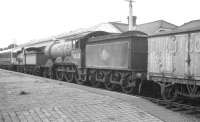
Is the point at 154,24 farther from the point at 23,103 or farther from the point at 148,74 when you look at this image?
the point at 23,103

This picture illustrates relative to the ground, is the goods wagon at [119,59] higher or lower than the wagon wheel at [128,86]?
higher

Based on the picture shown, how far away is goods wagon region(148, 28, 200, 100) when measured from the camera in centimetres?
732

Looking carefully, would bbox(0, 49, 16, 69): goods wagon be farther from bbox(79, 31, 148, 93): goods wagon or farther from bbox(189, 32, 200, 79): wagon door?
bbox(189, 32, 200, 79): wagon door

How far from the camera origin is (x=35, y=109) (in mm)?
5746

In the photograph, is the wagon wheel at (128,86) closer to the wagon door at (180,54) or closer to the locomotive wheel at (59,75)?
the wagon door at (180,54)

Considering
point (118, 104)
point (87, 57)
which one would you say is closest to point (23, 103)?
point (118, 104)

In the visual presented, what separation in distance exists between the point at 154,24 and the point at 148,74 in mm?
27925

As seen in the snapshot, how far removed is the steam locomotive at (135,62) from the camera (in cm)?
761

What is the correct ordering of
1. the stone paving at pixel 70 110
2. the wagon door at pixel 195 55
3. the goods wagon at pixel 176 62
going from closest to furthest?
the stone paving at pixel 70 110 < the wagon door at pixel 195 55 < the goods wagon at pixel 176 62

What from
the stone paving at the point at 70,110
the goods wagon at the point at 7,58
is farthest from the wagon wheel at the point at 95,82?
the goods wagon at the point at 7,58

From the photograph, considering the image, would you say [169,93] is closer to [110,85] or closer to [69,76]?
[110,85]

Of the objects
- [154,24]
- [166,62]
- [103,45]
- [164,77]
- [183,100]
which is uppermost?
[154,24]

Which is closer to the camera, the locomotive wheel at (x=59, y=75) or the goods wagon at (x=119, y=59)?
the goods wagon at (x=119, y=59)

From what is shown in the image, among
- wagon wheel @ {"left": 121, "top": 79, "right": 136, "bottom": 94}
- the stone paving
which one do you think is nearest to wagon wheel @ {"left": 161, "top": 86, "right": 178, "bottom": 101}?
wagon wheel @ {"left": 121, "top": 79, "right": 136, "bottom": 94}
